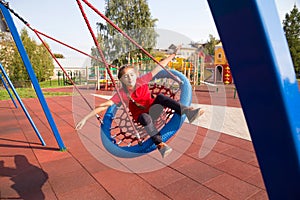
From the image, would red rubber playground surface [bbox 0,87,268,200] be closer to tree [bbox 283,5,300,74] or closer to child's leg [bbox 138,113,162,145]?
child's leg [bbox 138,113,162,145]

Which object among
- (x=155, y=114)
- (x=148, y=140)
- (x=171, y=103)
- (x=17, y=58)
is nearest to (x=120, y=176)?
(x=148, y=140)

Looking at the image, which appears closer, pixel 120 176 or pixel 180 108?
pixel 180 108

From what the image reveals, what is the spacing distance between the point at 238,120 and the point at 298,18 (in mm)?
25434

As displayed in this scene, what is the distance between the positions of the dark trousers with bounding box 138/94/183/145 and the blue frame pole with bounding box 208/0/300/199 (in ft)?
4.60

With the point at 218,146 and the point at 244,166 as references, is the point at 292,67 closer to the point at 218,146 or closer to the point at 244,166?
the point at 244,166

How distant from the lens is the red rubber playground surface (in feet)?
5.92

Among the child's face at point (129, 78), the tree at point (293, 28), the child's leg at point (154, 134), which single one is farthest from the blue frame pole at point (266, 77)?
the tree at point (293, 28)

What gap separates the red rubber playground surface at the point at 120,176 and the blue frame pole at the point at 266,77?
151cm

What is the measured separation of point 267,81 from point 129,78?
181 cm

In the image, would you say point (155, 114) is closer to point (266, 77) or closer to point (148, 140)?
point (148, 140)

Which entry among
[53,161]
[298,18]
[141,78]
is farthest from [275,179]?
[298,18]

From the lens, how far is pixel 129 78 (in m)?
2.12

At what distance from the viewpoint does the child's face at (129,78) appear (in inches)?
83.3

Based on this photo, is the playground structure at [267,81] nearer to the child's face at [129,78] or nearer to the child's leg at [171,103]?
the child's leg at [171,103]
